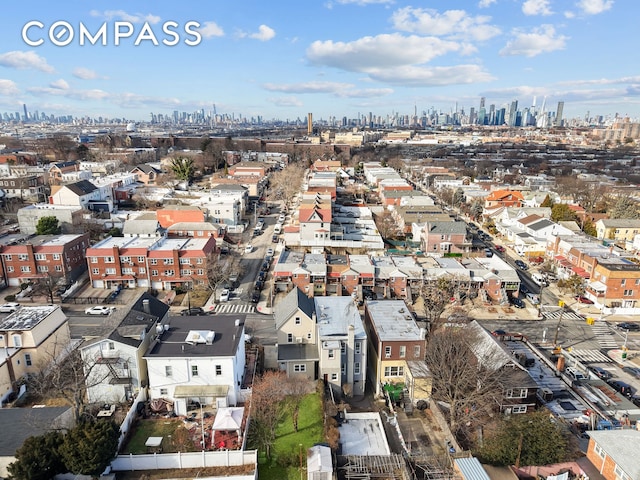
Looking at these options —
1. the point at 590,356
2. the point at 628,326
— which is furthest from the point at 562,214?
the point at 590,356

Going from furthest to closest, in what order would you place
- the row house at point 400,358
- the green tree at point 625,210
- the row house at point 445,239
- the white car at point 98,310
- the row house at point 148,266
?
the green tree at point 625,210
the row house at point 445,239
the row house at point 148,266
the white car at point 98,310
the row house at point 400,358

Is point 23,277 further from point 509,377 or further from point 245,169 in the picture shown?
point 245,169

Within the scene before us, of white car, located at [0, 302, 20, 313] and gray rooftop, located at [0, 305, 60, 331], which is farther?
white car, located at [0, 302, 20, 313]

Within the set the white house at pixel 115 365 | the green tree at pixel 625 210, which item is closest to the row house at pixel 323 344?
the white house at pixel 115 365

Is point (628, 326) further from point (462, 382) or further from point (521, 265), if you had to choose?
point (462, 382)

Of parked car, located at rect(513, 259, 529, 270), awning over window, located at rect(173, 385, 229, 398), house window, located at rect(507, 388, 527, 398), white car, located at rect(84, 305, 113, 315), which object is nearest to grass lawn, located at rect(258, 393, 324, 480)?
Answer: awning over window, located at rect(173, 385, 229, 398)

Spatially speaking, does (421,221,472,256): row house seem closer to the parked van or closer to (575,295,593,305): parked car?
the parked van

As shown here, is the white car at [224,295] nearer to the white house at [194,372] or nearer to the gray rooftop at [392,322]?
the gray rooftop at [392,322]
